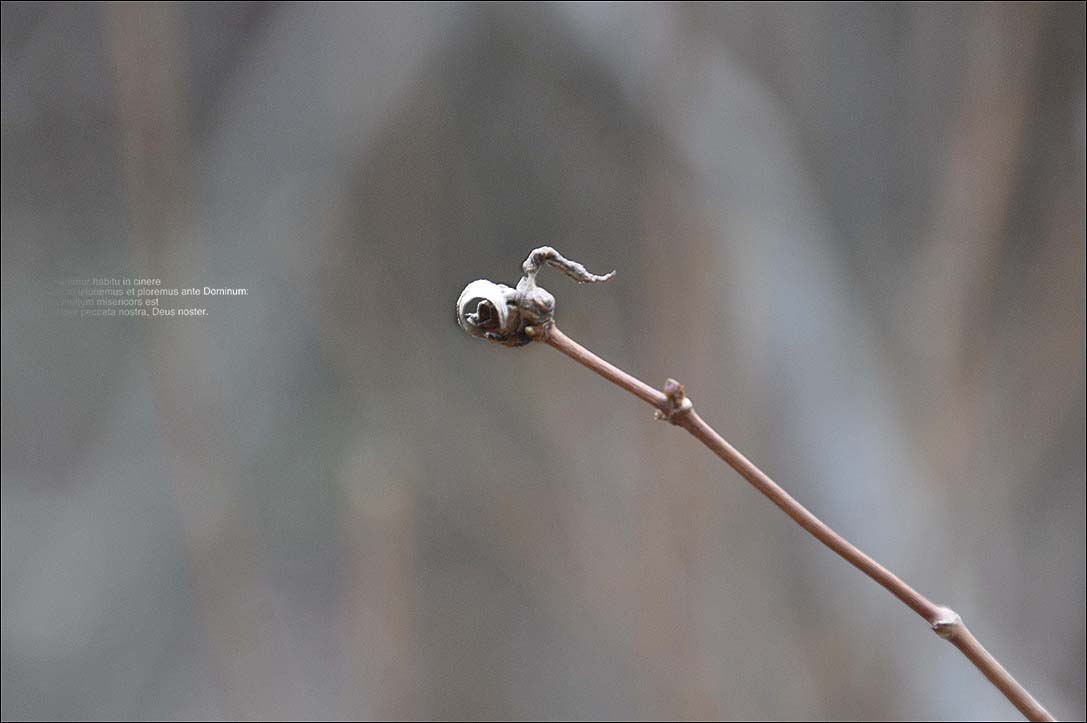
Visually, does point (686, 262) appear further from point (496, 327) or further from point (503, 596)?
point (496, 327)

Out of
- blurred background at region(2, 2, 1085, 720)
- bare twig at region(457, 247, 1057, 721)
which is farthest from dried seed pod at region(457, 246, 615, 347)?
blurred background at region(2, 2, 1085, 720)

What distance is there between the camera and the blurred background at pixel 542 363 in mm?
558

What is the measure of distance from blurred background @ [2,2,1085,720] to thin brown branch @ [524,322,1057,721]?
309 mm

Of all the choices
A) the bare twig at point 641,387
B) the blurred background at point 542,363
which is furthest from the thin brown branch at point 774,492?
the blurred background at point 542,363

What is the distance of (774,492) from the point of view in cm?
28

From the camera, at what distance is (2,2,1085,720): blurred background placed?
558 millimetres

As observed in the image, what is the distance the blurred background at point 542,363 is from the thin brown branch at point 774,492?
31 cm

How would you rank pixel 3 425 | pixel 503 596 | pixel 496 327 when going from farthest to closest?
pixel 503 596, pixel 3 425, pixel 496 327

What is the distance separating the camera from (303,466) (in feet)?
2.01

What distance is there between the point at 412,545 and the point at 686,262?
0.99 feet

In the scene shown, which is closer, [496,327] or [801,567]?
[496,327]

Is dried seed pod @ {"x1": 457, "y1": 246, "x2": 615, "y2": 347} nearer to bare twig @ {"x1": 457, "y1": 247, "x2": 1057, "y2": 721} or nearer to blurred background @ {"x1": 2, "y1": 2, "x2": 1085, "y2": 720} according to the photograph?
bare twig @ {"x1": 457, "y1": 247, "x2": 1057, "y2": 721}

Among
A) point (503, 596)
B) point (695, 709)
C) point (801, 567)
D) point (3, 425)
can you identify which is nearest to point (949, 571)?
point (801, 567)

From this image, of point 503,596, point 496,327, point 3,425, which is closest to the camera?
point 496,327
